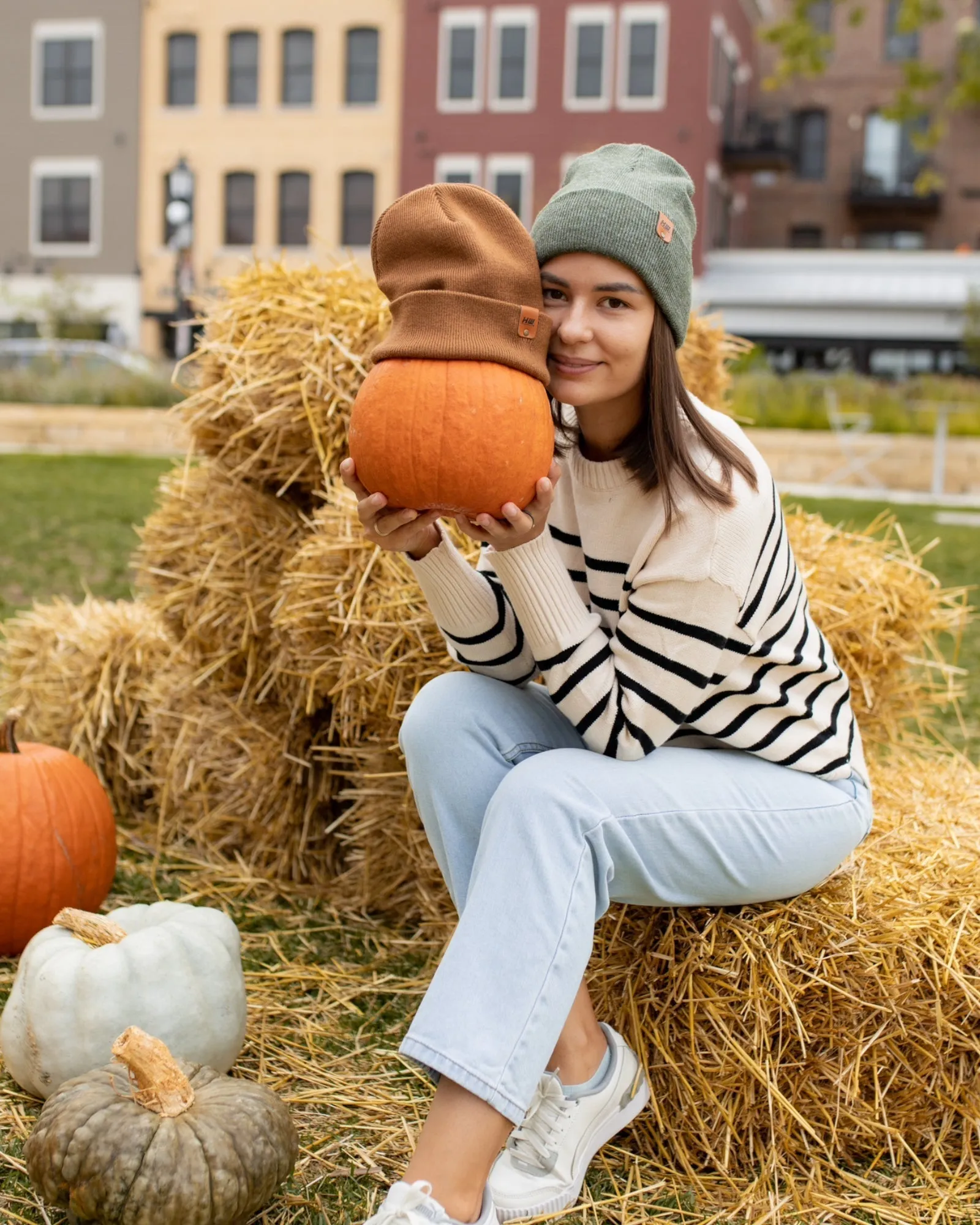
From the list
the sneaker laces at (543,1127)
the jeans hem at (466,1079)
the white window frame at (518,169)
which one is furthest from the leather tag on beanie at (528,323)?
the white window frame at (518,169)

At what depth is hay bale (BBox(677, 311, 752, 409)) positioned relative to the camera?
3533 millimetres

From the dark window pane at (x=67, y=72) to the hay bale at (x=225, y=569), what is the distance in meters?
28.9

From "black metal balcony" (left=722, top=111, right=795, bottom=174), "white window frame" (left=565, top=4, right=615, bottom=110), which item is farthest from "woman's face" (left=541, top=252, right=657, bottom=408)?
"black metal balcony" (left=722, top=111, right=795, bottom=174)

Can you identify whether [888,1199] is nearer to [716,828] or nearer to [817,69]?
[716,828]

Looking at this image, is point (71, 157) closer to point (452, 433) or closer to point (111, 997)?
point (111, 997)

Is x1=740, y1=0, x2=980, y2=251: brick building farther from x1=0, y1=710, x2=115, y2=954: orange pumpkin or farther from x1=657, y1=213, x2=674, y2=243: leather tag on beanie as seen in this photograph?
x1=657, y1=213, x2=674, y2=243: leather tag on beanie

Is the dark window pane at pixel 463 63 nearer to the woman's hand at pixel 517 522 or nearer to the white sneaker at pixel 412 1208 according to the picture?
the woman's hand at pixel 517 522

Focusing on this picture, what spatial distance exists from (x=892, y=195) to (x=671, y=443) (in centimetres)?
2970

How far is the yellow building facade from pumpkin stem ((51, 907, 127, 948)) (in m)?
26.2

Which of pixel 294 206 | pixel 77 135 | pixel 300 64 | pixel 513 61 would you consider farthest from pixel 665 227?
pixel 77 135

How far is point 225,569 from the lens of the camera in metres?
3.23

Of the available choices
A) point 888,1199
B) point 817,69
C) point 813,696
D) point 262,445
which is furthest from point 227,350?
point 817,69

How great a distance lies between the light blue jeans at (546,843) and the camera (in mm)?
1754

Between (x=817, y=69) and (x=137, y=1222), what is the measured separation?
47.2 feet
